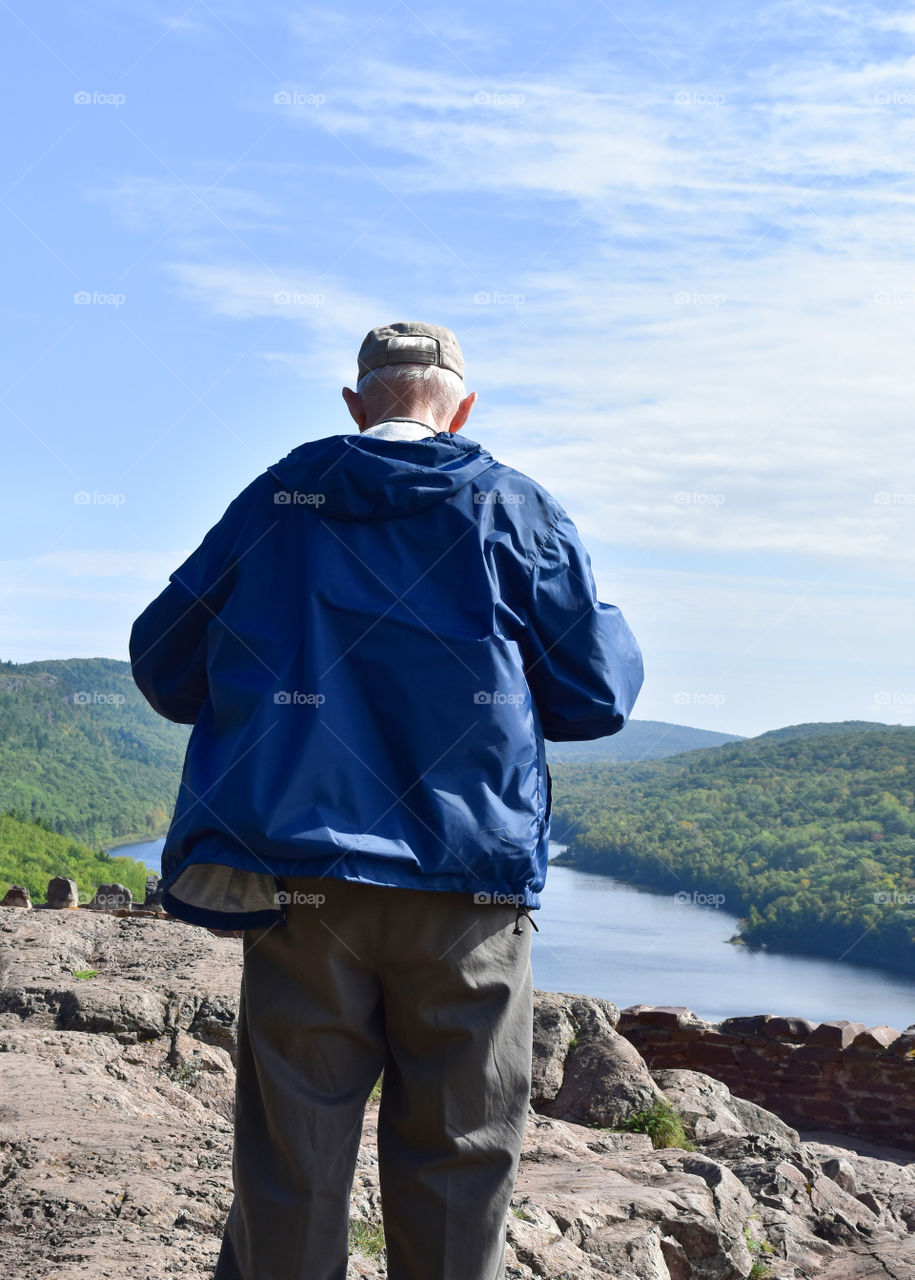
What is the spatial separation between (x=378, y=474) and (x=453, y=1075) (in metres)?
0.92

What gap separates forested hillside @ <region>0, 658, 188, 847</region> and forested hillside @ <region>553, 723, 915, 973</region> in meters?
14.9

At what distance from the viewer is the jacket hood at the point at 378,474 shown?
1789 millimetres

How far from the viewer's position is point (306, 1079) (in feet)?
5.69

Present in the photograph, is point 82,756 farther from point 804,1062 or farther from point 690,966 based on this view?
point 804,1062

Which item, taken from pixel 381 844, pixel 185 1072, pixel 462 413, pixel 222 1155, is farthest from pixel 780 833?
pixel 381 844

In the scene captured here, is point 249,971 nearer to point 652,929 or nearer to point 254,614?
point 254,614

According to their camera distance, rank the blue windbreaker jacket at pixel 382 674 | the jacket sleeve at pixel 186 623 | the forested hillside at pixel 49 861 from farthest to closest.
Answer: the forested hillside at pixel 49 861 → the jacket sleeve at pixel 186 623 → the blue windbreaker jacket at pixel 382 674

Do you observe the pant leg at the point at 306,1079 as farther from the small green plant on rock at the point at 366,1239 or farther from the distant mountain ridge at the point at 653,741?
the distant mountain ridge at the point at 653,741

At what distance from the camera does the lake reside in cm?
1086

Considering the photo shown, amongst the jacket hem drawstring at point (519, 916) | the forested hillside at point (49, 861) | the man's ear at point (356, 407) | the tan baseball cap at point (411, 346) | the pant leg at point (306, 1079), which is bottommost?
the forested hillside at point (49, 861)

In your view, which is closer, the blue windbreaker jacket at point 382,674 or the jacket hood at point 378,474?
the blue windbreaker jacket at point 382,674

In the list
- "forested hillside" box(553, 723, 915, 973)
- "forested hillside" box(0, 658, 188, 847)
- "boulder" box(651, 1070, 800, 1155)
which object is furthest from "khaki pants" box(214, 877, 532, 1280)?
"forested hillside" box(0, 658, 188, 847)

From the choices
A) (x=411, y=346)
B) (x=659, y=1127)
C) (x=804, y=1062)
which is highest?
(x=411, y=346)

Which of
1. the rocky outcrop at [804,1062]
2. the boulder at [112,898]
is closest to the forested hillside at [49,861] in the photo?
the boulder at [112,898]
